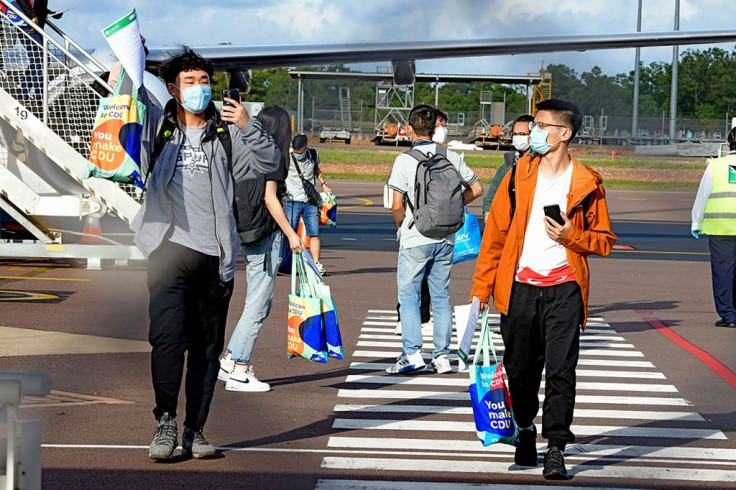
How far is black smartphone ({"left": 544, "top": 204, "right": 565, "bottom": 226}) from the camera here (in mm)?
5836

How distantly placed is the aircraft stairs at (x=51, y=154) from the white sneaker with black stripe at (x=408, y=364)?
4261 millimetres

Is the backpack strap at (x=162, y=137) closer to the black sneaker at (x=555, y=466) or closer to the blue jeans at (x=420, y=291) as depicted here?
the black sneaker at (x=555, y=466)

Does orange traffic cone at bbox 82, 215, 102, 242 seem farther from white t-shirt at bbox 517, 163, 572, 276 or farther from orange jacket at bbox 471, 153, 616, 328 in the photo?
white t-shirt at bbox 517, 163, 572, 276

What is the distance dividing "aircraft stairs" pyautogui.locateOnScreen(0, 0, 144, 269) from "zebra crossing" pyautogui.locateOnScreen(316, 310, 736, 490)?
4.35 meters

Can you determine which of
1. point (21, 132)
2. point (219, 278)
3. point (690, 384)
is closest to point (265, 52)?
point (21, 132)

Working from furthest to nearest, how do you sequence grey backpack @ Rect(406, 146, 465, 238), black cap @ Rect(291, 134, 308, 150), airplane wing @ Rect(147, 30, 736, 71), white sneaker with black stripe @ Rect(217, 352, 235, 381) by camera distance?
airplane wing @ Rect(147, 30, 736, 71) < black cap @ Rect(291, 134, 308, 150) < grey backpack @ Rect(406, 146, 465, 238) < white sneaker with black stripe @ Rect(217, 352, 235, 381)

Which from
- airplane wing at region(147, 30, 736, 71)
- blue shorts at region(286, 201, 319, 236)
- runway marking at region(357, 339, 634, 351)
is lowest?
runway marking at region(357, 339, 634, 351)

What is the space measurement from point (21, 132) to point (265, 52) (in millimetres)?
6608

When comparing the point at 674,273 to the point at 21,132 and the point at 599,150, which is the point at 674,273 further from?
the point at 599,150

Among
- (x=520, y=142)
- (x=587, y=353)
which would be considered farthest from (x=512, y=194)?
(x=587, y=353)

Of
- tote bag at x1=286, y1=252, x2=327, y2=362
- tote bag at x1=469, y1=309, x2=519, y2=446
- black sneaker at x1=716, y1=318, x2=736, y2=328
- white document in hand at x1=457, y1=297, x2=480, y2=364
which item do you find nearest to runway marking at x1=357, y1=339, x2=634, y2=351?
black sneaker at x1=716, y1=318, x2=736, y2=328

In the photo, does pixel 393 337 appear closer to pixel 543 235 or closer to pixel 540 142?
pixel 543 235

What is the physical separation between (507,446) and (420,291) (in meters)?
2.56

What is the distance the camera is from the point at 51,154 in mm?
13180
